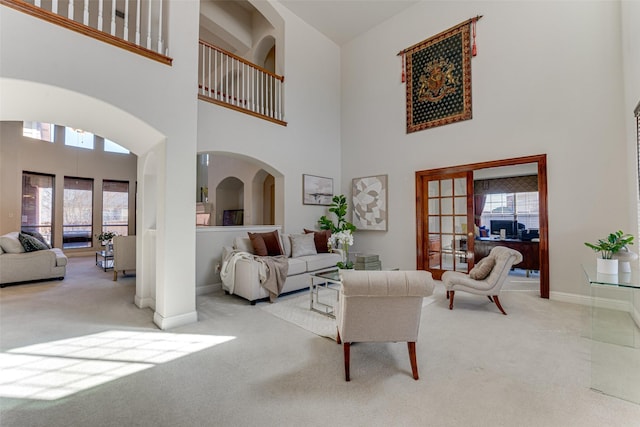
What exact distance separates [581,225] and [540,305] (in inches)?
47.8

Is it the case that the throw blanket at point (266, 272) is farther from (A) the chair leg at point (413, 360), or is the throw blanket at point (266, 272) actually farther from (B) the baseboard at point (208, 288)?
(A) the chair leg at point (413, 360)

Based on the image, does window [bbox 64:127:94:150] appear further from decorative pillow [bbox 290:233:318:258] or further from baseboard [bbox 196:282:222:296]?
decorative pillow [bbox 290:233:318:258]

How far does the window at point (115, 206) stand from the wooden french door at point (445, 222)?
32.2 feet

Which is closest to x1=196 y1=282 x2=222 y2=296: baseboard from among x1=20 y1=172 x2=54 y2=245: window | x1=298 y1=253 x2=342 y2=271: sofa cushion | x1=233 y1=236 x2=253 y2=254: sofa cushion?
x1=233 y1=236 x2=253 y2=254: sofa cushion

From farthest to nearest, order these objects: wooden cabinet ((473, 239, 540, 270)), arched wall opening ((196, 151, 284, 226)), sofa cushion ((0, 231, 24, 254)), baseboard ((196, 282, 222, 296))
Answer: arched wall opening ((196, 151, 284, 226))
wooden cabinet ((473, 239, 540, 270))
sofa cushion ((0, 231, 24, 254))
baseboard ((196, 282, 222, 296))

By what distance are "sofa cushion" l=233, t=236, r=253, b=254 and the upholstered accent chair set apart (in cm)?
293

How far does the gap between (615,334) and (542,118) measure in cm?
291

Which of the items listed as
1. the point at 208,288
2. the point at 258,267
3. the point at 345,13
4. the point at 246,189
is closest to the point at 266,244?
the point at 258,267

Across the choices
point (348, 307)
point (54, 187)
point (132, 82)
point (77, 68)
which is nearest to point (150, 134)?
point (132, 82)

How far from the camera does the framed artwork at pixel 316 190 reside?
5.88 meters

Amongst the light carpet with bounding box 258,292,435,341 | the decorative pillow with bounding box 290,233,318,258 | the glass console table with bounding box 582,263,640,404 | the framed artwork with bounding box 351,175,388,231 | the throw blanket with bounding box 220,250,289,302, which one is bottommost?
the light carpet with bounding box 258,292,435,341

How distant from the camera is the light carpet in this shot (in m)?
2.94

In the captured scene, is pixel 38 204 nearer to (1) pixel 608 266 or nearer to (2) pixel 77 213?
(2) pixel 77 213

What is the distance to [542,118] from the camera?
4.07 metres
